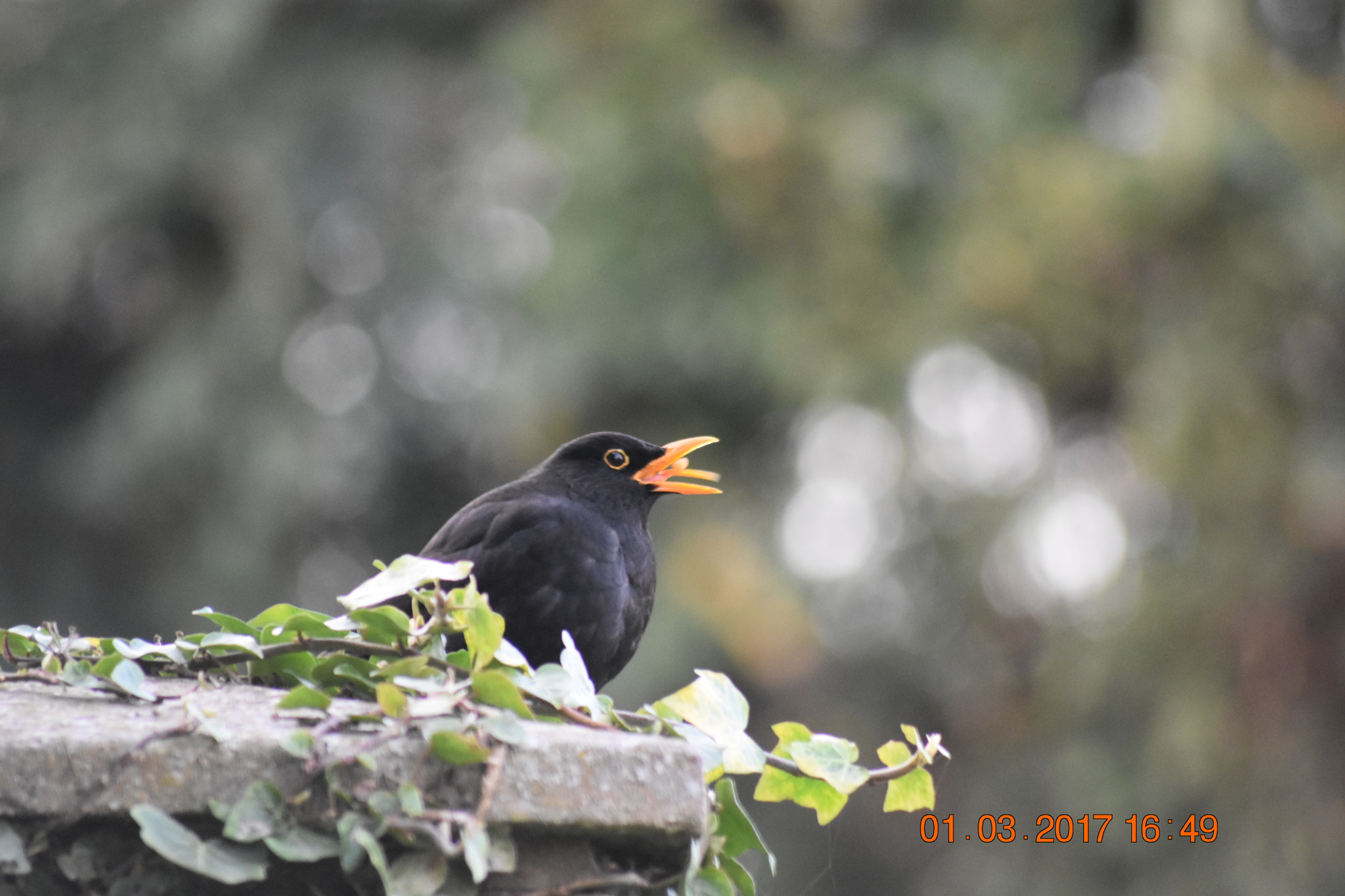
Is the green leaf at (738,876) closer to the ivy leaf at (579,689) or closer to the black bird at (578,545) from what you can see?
the ivy leaf at (579,689)

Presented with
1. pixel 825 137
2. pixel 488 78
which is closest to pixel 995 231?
pixel 825 137

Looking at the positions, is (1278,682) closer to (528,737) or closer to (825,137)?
(825,137)

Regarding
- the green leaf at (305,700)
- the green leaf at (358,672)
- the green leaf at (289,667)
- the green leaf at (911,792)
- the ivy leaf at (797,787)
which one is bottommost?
the green leaf at (911,792)

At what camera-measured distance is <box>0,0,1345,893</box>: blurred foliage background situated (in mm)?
6488

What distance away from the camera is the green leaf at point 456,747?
4.77 feet

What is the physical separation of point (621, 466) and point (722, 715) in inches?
73.7

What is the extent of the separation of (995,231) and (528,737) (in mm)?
6052

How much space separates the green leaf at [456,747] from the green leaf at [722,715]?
1.29 feet

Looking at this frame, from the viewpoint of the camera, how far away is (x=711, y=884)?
1.64 m

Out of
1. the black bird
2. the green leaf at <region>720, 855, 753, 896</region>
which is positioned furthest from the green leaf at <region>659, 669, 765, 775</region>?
the black bird

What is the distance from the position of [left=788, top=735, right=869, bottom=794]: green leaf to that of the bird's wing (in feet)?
4.56

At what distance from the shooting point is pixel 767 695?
11.2m
